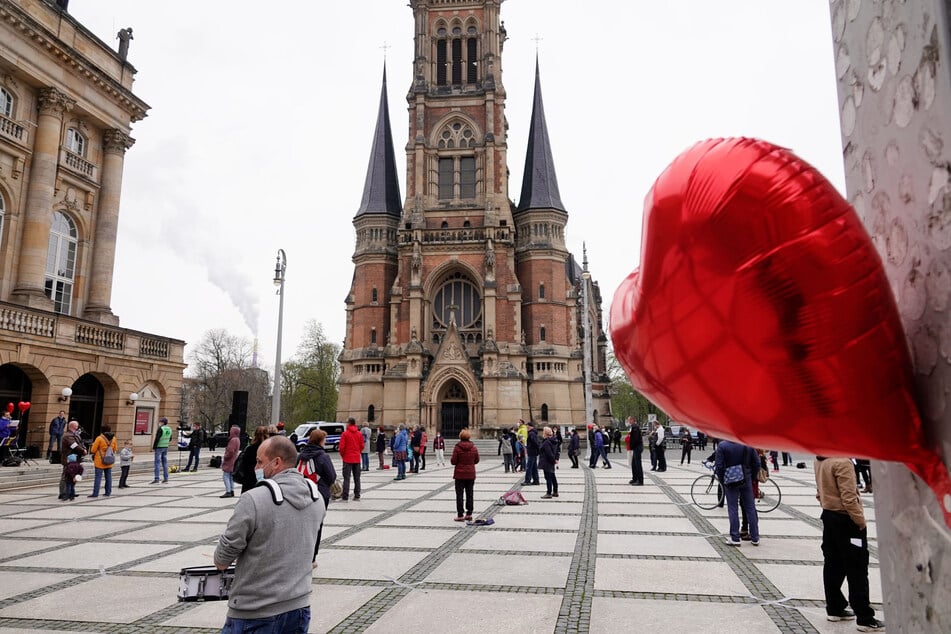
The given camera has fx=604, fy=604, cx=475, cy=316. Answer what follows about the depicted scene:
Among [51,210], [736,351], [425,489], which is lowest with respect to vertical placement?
[425,489]

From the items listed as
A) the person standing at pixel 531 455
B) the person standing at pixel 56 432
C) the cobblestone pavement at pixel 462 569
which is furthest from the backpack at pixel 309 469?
the person standing at pixel 56 432

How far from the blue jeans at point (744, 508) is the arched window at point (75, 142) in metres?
26.7

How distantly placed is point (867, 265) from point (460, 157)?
46.7 m

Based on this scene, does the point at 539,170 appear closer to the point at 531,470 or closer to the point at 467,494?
the point at 531,470

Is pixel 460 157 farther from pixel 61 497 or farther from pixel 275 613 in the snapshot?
pixel 275 613

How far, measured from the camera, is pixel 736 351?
121cm

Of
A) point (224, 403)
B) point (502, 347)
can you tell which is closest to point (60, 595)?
point (502, 347)

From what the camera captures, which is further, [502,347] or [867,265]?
[502,347]

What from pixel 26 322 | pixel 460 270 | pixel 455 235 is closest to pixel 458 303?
pixel 460 270

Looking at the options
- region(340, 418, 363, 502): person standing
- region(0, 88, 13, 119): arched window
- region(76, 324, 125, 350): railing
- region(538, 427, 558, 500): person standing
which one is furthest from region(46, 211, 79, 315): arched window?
region(538, 427, 558, 500): person standing

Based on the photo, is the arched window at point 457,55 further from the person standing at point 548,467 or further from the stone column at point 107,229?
the person standing at point 548,467

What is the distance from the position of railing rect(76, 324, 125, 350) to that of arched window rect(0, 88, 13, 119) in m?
7.88

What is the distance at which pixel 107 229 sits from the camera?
2530cm

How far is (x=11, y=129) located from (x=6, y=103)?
3.66 feet
